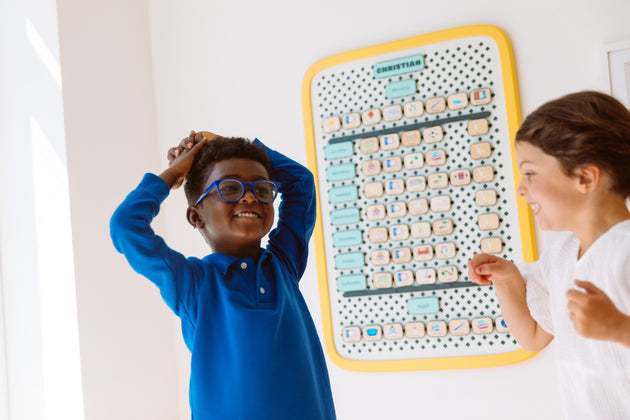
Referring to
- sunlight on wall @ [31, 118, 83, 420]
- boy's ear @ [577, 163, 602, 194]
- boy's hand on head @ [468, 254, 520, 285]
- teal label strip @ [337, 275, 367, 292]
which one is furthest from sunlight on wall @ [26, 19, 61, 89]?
boy's ear @ [577, 163, 602, 194]

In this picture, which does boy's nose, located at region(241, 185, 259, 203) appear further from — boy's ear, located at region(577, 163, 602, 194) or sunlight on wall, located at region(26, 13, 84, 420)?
sunlight on wall, located at region(26, 13, 84, 420)

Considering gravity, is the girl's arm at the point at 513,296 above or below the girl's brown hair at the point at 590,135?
below

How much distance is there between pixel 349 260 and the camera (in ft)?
4.90

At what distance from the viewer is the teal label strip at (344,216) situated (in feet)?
4.90

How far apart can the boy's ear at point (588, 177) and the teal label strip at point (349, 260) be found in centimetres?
77

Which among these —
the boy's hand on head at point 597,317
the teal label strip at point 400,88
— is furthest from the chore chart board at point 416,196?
the boy's hand on head at point 597,317

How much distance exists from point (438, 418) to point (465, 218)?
466 millimetres

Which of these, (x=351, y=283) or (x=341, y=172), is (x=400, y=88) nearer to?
(x=341, y=172)

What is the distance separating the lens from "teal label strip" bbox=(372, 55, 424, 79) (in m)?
1.44

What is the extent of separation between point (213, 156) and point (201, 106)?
79 centimetres

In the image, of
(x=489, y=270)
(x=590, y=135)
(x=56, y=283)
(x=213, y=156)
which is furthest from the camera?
(x=56, y=283)

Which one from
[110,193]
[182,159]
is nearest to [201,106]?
[110,193]

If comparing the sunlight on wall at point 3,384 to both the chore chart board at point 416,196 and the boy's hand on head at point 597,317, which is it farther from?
the boy's hand on head at point 597,317

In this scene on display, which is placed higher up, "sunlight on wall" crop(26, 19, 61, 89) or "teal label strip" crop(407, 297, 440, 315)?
"sunlight on wall" crop(26, 19, 61, 89)
